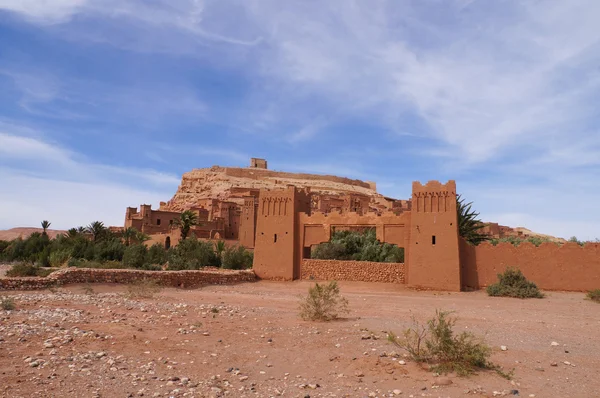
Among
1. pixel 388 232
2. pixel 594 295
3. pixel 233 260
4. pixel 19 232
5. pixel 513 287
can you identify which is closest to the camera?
pixel 594 295

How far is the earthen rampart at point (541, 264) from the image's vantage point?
61.6 ft

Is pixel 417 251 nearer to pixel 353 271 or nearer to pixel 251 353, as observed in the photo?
pixel 353 271

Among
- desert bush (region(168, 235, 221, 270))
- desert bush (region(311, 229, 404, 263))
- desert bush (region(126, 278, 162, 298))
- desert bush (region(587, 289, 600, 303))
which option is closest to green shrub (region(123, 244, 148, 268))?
desert bush (region(168, 235, 221, 270))

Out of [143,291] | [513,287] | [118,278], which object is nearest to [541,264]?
[513,287]

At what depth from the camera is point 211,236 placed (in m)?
49.9

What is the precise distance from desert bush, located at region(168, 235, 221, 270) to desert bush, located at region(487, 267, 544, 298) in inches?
663

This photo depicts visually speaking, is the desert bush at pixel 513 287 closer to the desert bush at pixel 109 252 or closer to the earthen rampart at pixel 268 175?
the desert bush at pixel 109 252

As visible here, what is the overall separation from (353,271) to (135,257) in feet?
51.6

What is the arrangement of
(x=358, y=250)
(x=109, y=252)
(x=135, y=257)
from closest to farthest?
1. (x=135, y=257)
2. (x=358, y=250)
3. (x=109, y=252)

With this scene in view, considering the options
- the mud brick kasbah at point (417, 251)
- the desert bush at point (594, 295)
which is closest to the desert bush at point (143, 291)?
the mud brick kasbah at point (417, 251)

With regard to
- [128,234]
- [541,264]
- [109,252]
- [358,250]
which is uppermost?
[128,234]

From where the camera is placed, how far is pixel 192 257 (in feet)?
98.4

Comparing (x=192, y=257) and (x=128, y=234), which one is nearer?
(x=192, y=257)

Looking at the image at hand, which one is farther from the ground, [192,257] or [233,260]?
[192,257]
